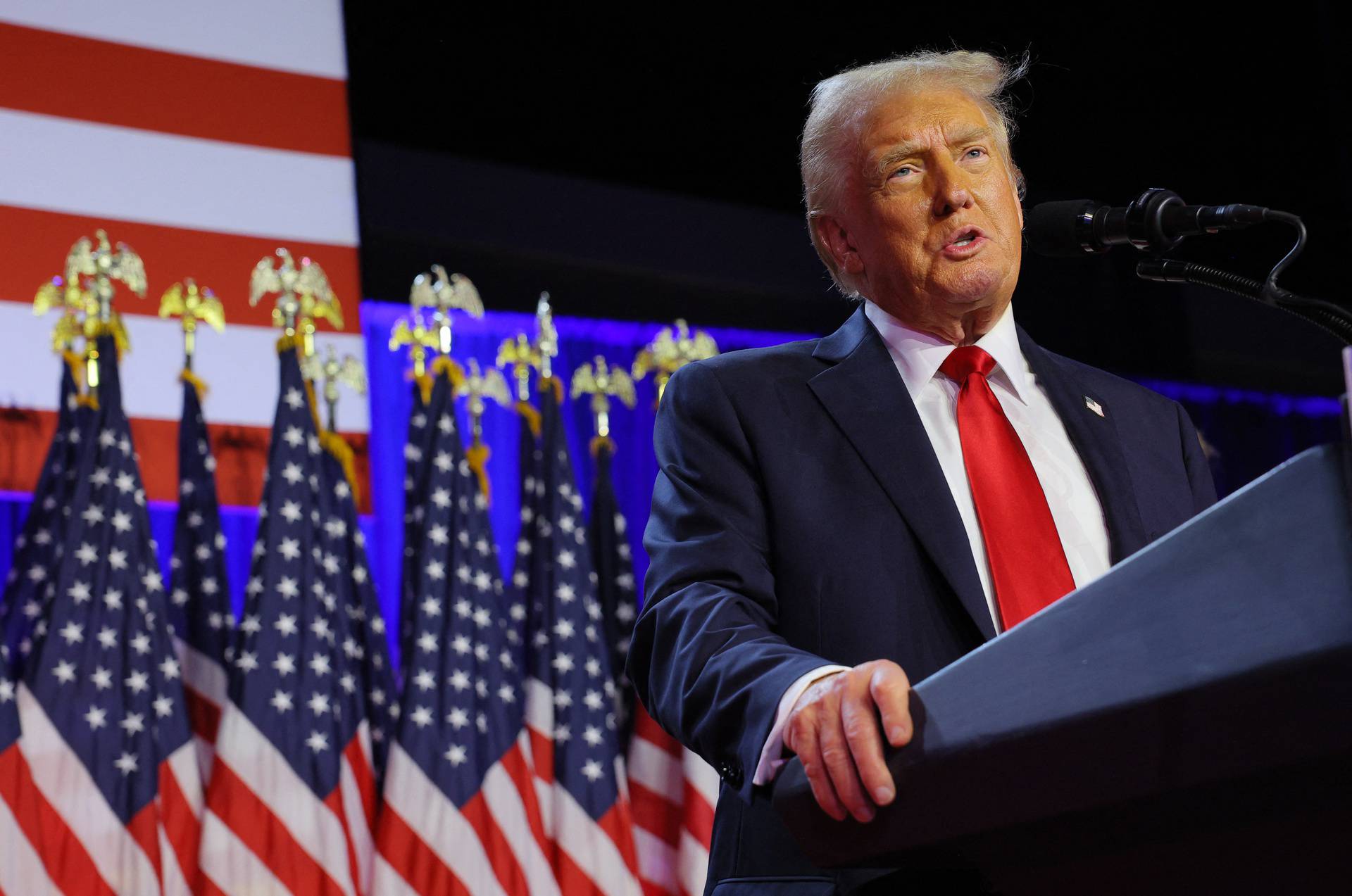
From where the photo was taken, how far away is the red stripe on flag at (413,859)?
3947 mm

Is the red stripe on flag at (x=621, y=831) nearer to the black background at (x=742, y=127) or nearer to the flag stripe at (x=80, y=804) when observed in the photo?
the flag stripe at (x=80, y=804)

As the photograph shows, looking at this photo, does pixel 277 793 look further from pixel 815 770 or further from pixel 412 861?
pixel 815 770

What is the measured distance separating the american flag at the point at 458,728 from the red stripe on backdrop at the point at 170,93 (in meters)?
1.11

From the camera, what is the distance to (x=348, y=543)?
4.19 meters

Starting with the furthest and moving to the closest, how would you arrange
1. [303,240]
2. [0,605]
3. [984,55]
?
[303,240], [0,605], [984,55]

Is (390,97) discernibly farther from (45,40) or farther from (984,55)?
(984,55)

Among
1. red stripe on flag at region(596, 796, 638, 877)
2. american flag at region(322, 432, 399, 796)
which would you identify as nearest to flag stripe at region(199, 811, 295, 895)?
american flag at region(322, 432, 399, 796)

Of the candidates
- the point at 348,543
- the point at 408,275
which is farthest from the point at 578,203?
the point at 348,543

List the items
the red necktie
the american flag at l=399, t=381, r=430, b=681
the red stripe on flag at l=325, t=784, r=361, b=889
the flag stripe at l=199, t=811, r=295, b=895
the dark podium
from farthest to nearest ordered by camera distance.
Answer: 1. the american flag at l=399, t=381, r=430, b=681
2. the red stripe on flag at l=325, t=784, r=361, b=889
3. the flag stripe at l=199, t=811, r=295, b=895
4. the red necktie
5. the dark podium

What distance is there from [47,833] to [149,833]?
24 cm

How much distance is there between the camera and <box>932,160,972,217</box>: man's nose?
1558 millimetres

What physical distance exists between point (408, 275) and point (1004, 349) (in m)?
3.64

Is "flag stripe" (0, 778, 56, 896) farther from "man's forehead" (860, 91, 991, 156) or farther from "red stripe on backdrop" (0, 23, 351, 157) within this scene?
"man's forehead" (860, 91, 991, 156)

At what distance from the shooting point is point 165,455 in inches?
167
